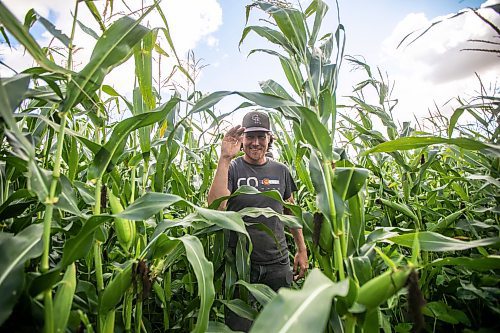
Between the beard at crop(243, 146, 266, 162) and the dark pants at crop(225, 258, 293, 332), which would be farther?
the beard at crop(243, 146, 266, 162)

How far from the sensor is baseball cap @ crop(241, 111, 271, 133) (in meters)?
2.36

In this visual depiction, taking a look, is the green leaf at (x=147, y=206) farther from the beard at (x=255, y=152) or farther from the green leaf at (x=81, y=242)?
the beard at (x=255, y=152)

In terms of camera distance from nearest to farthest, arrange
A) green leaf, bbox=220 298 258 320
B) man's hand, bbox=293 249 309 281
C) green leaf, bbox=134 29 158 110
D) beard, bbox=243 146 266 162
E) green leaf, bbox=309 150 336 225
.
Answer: green leaf, bbox=309 150 336 225 → green leaf, bbox=134 29 158 110 → green leaf, bbox=220 298 258 320 → man's hand, bbox=293 249 309 281 → beard, bbox=243 146 266 162

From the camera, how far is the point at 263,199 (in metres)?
2.36

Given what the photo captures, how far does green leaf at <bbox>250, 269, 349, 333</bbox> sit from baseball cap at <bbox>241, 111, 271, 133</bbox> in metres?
1.69

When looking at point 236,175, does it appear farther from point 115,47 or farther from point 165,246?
point 115,47

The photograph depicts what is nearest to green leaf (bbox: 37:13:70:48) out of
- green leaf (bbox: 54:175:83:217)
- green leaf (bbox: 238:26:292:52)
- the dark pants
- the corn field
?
the corn field

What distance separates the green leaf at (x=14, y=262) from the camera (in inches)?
29.4

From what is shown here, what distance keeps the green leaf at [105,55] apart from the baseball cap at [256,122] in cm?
138

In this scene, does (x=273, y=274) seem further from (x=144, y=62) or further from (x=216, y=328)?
(x=144, y=62)

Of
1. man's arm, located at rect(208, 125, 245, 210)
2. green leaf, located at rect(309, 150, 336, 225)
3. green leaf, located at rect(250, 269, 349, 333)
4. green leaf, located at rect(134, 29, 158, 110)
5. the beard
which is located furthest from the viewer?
the beard

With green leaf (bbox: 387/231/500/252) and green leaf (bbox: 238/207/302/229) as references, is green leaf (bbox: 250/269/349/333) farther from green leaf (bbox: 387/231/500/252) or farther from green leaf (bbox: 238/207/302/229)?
green leaf (bbox: 238/207/302/229)

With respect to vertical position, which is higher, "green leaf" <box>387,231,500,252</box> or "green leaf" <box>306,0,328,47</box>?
"green leaf" <box>306,0,328,47</box>

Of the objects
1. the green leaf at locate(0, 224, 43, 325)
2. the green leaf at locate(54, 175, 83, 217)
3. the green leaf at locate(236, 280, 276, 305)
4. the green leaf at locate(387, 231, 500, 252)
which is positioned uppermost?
the green leaf at locate(54, 175, 83, 217)
